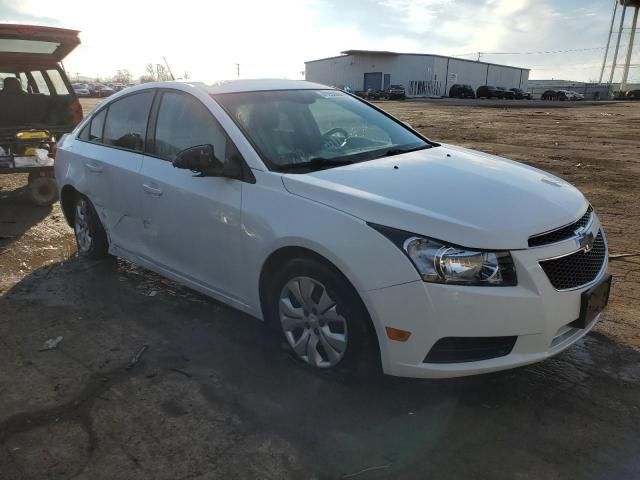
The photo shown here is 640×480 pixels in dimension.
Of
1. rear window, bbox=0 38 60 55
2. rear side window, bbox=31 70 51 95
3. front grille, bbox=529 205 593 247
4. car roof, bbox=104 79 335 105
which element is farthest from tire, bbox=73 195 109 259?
rear side window, bbox=31 70 51 95

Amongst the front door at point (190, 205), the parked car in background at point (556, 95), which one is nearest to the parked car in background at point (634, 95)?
the parked car in background at point (556, 95)

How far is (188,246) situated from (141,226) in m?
0.68

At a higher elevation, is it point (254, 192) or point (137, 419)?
point (254, 192)

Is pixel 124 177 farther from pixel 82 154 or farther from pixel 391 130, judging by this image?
pixel 391 130

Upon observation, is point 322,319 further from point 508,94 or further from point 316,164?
point 508,94

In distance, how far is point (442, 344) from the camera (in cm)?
256

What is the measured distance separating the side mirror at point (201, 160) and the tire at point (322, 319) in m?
0.79

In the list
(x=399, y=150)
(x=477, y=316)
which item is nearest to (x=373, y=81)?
(x=399, y=150)

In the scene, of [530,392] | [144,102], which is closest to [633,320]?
[530,392]

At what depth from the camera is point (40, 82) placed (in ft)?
28.1

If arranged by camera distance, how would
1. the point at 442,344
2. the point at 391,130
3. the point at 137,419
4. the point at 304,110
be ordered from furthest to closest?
the point at 391,130 < the point at 304,110 < the point at 137,419 < the point at 442,344

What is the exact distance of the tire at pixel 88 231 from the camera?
16.1ft

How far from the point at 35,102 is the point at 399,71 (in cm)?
6373

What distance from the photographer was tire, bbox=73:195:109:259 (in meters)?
4.90
